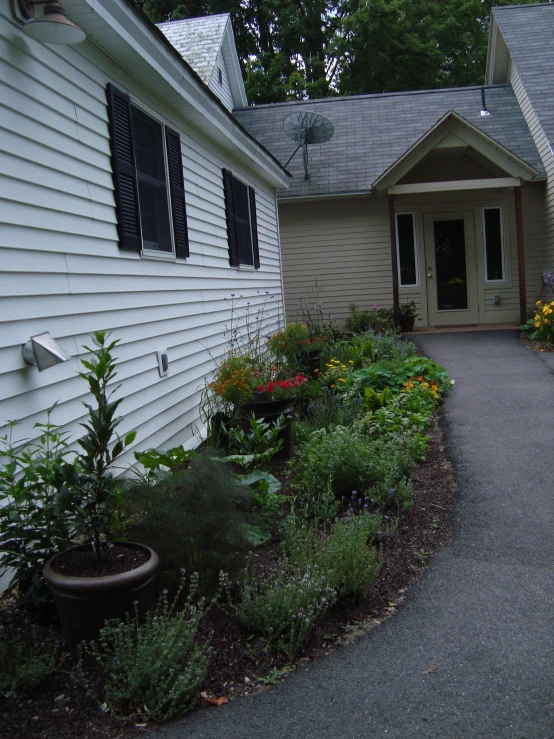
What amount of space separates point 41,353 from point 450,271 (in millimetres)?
12636

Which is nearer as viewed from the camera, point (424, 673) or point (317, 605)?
point (424, 673)

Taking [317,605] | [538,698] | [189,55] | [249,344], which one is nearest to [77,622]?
[317,605]

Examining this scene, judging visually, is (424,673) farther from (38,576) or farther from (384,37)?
(384,37)

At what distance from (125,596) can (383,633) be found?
1.26 meters

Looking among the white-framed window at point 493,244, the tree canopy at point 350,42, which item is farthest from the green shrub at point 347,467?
the tree canopy at point 350,42

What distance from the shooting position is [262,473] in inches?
187

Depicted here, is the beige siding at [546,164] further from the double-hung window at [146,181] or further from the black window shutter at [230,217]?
the double-hung window at [146,181]

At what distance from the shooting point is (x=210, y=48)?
15.7m

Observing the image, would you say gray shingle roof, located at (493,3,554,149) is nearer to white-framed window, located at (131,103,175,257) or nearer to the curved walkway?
white-framed window, located at (131,103,175,257)

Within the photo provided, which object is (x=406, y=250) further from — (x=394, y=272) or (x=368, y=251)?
(x=394, y=272)

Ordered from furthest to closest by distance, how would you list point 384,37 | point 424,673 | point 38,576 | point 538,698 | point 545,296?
1. point 384,37
2. point 545,296
3. point 38,576
4. point 424,673
5. point 538,698

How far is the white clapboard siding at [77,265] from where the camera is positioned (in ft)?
12.4

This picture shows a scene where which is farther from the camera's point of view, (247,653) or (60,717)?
(247,653)

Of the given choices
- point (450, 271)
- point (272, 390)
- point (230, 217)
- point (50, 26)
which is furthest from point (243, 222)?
point (450, 271)
